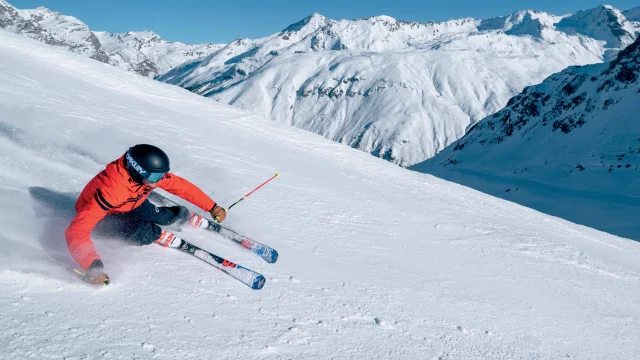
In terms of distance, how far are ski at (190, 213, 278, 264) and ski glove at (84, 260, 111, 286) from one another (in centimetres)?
197

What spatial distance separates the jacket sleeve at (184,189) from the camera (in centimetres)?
590

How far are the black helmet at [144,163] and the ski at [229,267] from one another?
98 cm

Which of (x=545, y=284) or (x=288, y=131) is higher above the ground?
(x=288, y=131)

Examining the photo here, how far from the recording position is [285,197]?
8453 mm

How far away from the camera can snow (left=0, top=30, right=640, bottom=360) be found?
12.6 ft

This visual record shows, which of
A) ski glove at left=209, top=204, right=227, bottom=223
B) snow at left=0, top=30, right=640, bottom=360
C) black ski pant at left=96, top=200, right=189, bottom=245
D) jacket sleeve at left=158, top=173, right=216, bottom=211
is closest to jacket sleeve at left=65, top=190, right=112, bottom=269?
snow at left=0, top=30, right=640, bottom=360

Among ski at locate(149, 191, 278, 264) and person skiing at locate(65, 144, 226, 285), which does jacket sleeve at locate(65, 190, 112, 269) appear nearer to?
person skiing at locate(65, 144, 226, 285)

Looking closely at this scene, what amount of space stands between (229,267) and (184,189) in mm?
1735

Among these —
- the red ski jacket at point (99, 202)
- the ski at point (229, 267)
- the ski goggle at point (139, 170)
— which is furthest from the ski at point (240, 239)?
the ski goggle at point (139, 170)

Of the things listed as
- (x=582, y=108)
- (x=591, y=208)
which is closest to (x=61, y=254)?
(x=591, y=208)

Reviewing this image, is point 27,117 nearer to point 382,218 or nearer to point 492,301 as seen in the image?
point 382,218

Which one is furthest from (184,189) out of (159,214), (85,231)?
(85,231)

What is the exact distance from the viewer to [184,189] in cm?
615

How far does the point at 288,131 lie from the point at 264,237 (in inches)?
420
